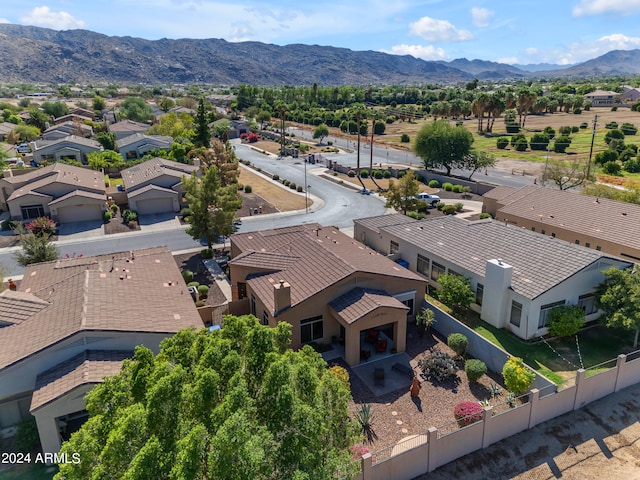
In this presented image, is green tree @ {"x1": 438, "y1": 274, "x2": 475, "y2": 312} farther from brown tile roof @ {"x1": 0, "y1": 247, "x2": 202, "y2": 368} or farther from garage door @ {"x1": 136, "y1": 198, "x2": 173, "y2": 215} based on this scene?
garage door @ {"x1": 136, "y1": 198, "x2": 173, "y2": 215}

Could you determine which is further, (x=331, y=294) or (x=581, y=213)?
(x=581, y=213)

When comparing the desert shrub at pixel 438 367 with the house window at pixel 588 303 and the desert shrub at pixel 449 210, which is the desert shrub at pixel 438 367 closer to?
the house window at pixel 588 303

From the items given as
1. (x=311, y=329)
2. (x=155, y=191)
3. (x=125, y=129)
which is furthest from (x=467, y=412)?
(x=125, y=129)

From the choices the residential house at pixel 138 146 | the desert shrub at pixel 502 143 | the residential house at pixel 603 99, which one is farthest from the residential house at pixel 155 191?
the residential house at pixel 603 99

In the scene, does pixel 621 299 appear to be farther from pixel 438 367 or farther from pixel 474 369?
pixel 438 367

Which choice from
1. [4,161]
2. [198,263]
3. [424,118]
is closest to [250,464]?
[198,263]

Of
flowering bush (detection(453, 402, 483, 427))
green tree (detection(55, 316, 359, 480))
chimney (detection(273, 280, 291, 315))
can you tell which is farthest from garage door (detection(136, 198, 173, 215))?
flowering bush (detection(453, 402, 483, 427))
